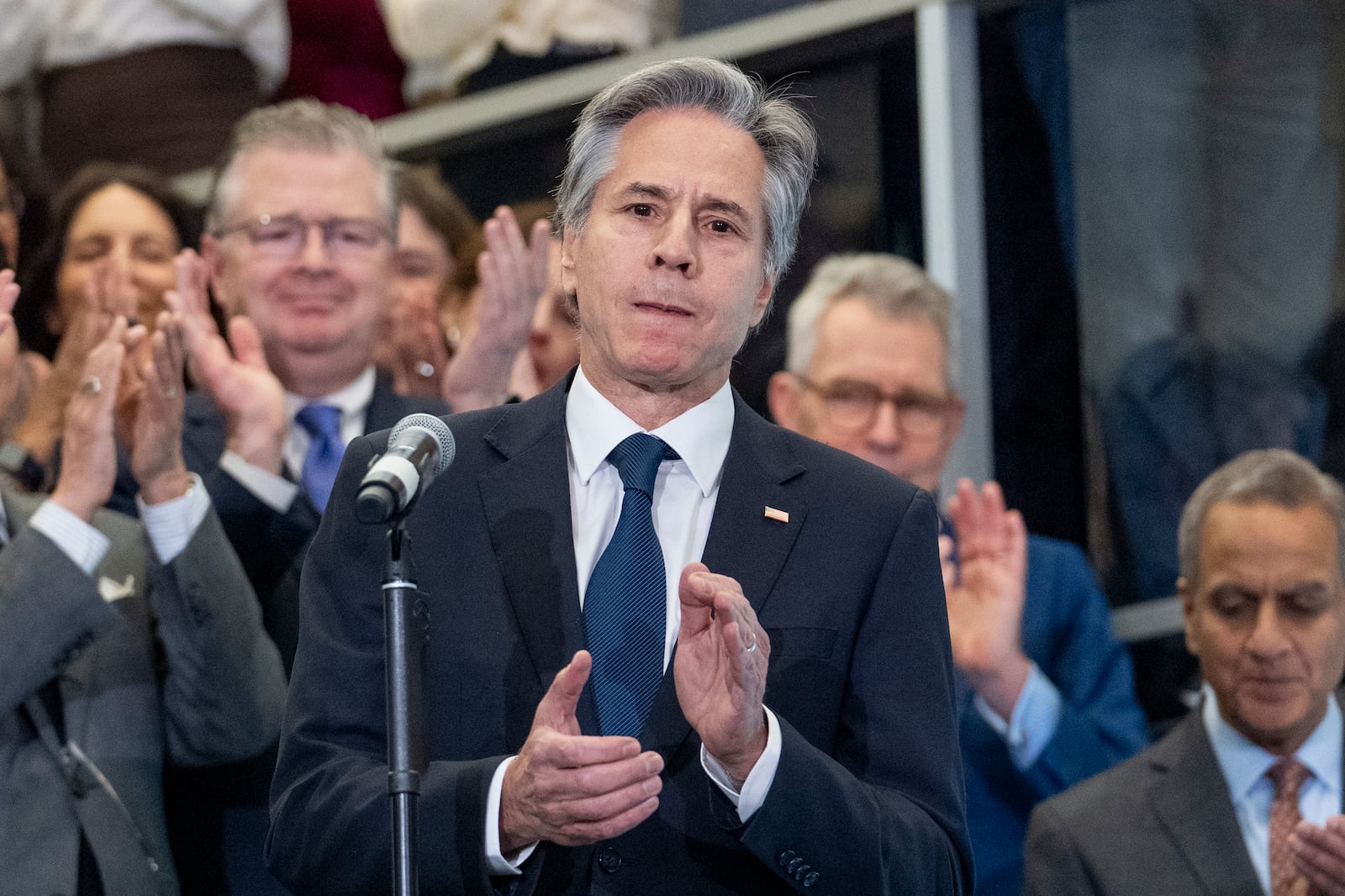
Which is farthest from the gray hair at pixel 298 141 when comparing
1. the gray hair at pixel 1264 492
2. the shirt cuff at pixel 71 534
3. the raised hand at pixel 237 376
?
the gray hair at pixel 1264 492

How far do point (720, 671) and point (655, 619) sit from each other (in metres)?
0.22

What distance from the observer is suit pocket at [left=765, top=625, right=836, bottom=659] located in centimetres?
202

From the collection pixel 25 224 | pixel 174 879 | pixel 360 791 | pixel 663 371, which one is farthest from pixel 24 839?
pixel 25 224

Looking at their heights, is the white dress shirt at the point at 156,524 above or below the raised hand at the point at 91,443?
below

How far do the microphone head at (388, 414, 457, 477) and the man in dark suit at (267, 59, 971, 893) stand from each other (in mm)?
164

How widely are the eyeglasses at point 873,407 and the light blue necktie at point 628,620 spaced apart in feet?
5.32

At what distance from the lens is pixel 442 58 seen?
4973mm

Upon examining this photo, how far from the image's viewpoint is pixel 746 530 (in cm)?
208

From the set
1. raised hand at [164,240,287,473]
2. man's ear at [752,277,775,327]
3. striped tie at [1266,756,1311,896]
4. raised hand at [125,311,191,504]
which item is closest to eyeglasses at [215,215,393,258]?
raised hand at [164,240,287,473]

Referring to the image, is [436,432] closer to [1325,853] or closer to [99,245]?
[1325,853]

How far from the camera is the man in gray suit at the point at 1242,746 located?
3.18 meters

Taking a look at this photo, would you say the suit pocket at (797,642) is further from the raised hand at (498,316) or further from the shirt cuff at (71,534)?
the raised hand at (498,316)

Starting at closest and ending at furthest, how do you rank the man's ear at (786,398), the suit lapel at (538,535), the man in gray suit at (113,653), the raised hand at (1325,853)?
1. the suit lapel at (538,535)
2. the man in gray suit at (113,653)
3. the raised hand at (1325,853)
4. the man's ear at (786,398)

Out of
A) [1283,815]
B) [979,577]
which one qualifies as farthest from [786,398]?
[1283,815]
